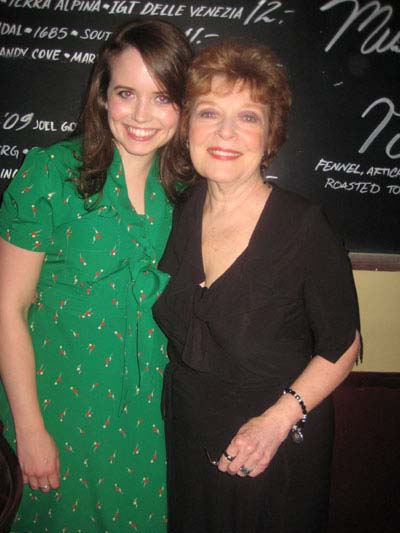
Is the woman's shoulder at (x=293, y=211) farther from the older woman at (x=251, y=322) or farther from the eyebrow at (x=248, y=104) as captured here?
the eyebrow at (x=248, y=104)

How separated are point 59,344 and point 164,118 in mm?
805

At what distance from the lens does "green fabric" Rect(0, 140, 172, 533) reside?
1.32 metres

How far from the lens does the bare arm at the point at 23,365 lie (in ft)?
4.27

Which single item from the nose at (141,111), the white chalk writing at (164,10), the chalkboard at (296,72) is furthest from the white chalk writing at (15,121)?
the nose at (141,111)

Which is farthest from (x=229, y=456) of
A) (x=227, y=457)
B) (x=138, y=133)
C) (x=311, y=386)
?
(x=138, y=133)

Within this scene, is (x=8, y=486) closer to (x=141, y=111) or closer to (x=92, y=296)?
(x=92, y=296)

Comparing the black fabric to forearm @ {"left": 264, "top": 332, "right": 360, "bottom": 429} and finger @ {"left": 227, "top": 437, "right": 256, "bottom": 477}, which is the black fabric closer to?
finger @ {"left": 227, "top": 437, "right": 256, "bottom": 477}

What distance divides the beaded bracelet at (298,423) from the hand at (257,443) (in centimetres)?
6

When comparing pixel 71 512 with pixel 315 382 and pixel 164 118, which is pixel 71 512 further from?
pixel 164 118

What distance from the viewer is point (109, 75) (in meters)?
1.42

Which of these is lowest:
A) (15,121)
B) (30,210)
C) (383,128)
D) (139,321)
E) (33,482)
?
(33,482)

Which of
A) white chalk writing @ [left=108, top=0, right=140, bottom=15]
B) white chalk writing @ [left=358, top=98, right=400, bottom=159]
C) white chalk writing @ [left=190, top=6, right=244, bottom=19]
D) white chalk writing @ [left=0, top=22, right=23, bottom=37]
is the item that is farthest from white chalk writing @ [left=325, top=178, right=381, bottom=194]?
white chalk writing @ [left=0, top=22, right=23, bottom=37]

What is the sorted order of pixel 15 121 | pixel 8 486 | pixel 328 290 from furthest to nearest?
pixel 15 121
pixel 328 290
pixel 8 486

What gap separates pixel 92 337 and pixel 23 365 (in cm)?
22
